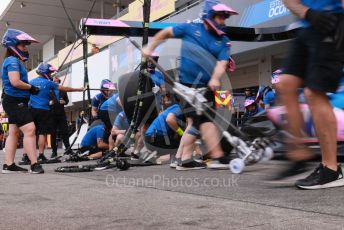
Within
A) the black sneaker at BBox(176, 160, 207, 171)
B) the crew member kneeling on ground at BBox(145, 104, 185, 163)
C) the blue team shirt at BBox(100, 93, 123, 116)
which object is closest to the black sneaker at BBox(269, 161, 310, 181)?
the black sneaker at BBox(176, 160, 207, 171)

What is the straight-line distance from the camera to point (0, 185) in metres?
4.54

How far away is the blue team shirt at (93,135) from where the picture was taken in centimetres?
852

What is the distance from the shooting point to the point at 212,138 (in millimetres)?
3115

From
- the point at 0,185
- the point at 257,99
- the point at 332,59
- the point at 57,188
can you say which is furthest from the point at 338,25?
the point at 257,99

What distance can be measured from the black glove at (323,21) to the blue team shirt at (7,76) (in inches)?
168

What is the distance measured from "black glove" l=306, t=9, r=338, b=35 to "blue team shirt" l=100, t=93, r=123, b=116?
555 cm

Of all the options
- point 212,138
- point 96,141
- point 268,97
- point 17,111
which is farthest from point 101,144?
point 212,138

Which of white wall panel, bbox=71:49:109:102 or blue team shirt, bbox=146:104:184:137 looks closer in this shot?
blue team shirt, bbox=146:104:184:137

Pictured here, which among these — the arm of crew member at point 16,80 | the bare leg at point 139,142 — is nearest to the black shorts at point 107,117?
the bare leg at point 139,142

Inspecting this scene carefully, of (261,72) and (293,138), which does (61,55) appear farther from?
(293,138)

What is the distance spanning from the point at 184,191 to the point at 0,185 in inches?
78.5

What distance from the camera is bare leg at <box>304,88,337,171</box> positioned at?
2.70 m

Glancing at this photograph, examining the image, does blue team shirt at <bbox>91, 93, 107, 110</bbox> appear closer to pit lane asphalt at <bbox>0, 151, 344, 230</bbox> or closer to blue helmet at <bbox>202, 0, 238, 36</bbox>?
pit lane asphalt at <bbox>0, 151, 344, 230</bbox>

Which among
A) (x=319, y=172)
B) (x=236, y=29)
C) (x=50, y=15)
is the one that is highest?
(x=50, y=15)
